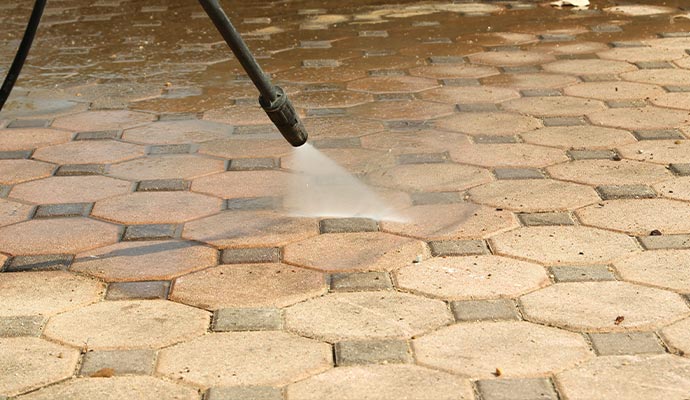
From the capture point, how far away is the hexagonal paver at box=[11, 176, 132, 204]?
132 inches

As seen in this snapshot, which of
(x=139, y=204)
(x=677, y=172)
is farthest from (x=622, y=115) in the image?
(x=139, y=204)

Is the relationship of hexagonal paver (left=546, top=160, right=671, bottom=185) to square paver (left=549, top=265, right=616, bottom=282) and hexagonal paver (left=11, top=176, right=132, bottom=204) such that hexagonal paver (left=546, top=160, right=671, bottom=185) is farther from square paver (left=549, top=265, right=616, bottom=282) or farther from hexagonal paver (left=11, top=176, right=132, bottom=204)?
hexagonal paver (left=11, top=176, right=132, bottom=204)

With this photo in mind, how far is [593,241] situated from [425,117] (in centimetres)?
132

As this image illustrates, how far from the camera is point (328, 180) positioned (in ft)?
11.4

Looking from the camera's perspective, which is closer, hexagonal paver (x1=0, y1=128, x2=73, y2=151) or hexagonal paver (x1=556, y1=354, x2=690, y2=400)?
hexagonal paver (x1=556, y1=354, x2=690, y2=400)

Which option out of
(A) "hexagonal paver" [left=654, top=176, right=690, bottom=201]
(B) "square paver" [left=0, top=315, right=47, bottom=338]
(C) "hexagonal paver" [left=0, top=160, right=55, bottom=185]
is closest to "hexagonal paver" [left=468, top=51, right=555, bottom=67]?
(A) "hexagonal paver" [left=654, top=176, right=690, bottom=201]

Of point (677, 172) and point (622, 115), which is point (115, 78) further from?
point (677, 172)

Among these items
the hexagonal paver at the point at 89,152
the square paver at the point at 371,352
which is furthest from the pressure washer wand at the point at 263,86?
the hexagonal paver at the point at 89,152

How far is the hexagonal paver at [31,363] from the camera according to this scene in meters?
2.24

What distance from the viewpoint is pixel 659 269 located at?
2699 millimetres

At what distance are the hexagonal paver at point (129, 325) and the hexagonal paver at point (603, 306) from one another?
739mm

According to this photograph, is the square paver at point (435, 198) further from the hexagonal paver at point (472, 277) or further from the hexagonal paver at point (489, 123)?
the hexagonal paver at point (489, 123)

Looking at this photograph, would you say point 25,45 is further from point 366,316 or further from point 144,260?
point 366,316

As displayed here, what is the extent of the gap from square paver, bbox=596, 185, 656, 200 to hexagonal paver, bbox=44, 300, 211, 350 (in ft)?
4.17
